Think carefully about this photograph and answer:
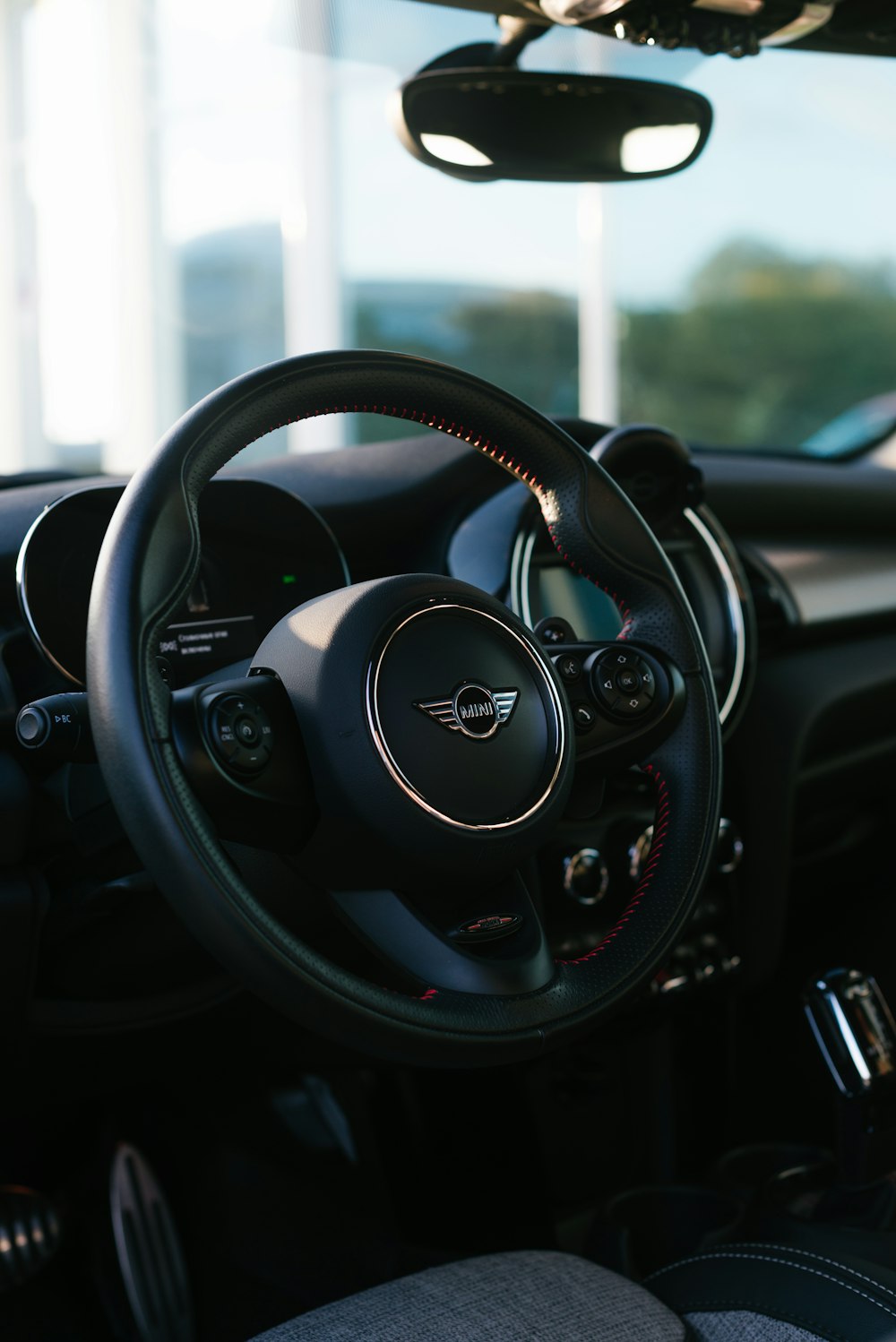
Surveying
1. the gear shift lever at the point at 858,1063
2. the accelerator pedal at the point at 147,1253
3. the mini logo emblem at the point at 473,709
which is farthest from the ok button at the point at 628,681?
the accelerator pedal at the point at 147,1253

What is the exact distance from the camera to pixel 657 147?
1.67 metres

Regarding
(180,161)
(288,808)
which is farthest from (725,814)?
(180,161)

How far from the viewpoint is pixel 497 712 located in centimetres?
103

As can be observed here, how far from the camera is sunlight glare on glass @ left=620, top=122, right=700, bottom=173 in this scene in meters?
1.64

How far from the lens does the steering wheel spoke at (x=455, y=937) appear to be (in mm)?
967

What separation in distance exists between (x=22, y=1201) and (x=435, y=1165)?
57 cm

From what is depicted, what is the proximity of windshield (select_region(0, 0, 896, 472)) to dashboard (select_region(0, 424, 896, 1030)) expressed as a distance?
42 centimetres

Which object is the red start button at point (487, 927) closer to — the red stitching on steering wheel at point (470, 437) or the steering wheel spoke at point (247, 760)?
the steering wheel spoke at point (247, 760)

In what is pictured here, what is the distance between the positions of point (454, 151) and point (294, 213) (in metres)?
5.47

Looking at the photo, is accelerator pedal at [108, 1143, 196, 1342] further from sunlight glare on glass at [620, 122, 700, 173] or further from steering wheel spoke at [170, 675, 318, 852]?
sunlight glare on glass at [620, 122, 700, 173]

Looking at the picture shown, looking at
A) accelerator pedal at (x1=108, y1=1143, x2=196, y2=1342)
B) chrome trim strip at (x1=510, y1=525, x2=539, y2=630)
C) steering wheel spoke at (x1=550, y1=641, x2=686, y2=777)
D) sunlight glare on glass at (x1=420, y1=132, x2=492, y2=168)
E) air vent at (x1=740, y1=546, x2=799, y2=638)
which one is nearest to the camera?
steering wheel spoke at (x1=550, y1=641, x2=686, y2=777)

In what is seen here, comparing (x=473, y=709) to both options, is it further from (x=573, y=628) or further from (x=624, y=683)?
(x=573, y=628)

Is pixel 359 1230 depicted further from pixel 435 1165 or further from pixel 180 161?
pixel 180 161

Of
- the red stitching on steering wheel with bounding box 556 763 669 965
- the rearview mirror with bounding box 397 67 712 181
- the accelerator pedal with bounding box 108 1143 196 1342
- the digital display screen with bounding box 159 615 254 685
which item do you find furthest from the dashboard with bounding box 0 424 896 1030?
the accelerator pedal with bounding box 108 1143 196 1342
